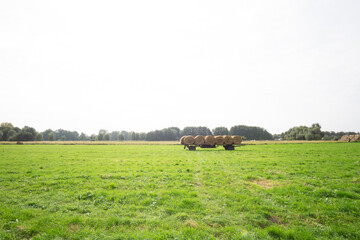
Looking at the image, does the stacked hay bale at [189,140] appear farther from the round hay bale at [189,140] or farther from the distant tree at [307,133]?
the distant tree at [307,133]

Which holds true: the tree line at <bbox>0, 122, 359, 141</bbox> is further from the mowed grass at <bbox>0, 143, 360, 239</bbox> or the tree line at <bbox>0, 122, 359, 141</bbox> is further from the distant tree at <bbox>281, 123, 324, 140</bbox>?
the mowed grass at <bbox>0, 143, 360, 239</bbox>

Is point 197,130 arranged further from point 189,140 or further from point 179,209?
point 179,209

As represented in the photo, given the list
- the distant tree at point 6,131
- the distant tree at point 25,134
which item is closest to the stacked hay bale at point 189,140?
the distant tree at point 25,134

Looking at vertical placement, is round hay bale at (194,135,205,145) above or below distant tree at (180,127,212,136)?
below

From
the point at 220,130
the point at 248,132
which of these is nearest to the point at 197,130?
the point at 220,130

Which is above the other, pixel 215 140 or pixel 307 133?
pixel 307 133

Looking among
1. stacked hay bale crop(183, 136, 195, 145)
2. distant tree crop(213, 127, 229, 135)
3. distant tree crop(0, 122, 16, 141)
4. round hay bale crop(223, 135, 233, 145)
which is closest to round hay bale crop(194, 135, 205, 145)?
stacked hay bale crop(183, 136, 195, 145)

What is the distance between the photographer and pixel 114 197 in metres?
8.88

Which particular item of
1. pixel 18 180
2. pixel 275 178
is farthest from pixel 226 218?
pixel 18 180

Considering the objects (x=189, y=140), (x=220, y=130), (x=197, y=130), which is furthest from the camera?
(x=197, y=130)

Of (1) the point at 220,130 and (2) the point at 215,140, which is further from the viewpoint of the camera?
(1) the point at 220,130

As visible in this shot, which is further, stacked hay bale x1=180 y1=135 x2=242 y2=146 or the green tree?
the green tree

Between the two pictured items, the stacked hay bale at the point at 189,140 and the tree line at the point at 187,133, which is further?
the tree line at the point at 187,133

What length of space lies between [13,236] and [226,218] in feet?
22.2
